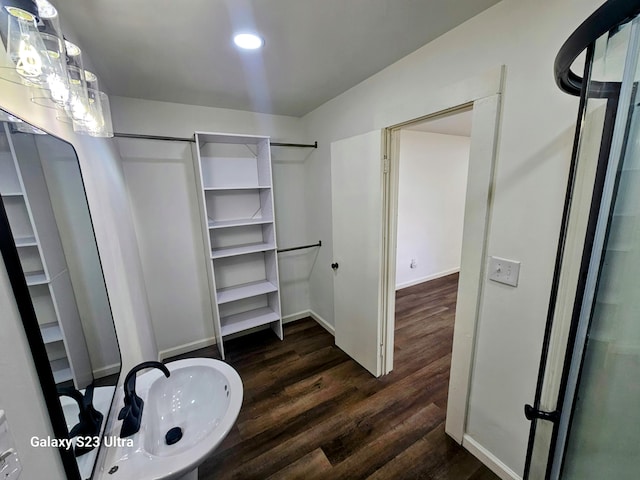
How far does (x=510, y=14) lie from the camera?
3.75ft

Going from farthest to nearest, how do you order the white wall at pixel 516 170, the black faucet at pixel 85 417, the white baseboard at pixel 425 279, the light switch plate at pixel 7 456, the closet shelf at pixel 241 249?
the white baseboard at pixel 425 279 → the closet shelf at pixel 241 249 → the white wall at pixel 516 170 → the black faucet at pixel 85 417 → the light switch plate at pixel 7 456

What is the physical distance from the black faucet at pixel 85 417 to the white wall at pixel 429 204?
368 centimetres

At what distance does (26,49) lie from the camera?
62 cm

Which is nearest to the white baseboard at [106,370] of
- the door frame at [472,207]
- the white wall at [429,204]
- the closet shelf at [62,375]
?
the closet shelf at [62,375]

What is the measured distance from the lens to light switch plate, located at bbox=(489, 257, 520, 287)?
1.26 metres

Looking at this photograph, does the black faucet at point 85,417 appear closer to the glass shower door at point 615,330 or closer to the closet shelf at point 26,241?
the closet shelf at point 26,241

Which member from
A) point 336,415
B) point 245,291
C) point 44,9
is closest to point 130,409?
point 44,9

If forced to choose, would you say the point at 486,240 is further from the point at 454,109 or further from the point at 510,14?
the point at 510,14

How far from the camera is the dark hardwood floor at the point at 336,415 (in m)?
1.53

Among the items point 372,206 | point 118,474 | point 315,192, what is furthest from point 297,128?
point 118,474

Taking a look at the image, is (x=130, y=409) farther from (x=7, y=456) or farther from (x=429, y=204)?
(x=429, y=204)

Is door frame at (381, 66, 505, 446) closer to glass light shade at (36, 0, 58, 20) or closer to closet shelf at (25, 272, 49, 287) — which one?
glass light shade at (36, 0, 58, 20)

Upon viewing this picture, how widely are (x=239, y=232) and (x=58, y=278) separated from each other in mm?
1985

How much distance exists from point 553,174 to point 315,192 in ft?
6.87
